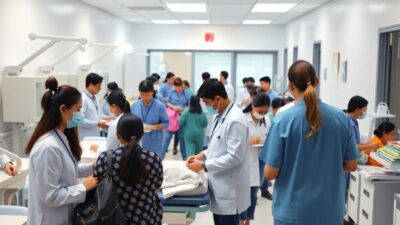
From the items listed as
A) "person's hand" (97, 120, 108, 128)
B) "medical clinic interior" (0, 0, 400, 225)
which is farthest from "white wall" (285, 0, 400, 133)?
"person's hand" (97, 120, 108, 128)

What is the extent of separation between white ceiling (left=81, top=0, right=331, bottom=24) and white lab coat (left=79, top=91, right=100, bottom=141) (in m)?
2.72

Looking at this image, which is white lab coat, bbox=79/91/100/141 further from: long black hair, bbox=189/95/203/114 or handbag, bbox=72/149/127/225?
handbag, bbox=72/149/127/225

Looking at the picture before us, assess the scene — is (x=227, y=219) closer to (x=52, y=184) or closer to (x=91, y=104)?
(x=52, y=184)

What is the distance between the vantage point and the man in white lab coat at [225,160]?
108 inches

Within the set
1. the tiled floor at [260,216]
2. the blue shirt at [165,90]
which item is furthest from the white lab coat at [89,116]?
the blue shirt at [165,90]

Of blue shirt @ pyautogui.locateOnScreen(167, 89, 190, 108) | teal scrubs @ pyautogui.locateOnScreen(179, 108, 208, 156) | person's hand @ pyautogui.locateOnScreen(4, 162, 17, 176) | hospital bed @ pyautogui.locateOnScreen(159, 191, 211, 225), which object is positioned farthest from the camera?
blue shirt @ pyautogui.locateOnScreen(167, 89, 190, 108)

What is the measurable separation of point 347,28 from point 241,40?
5.51 meters

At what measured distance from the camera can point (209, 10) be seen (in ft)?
27.1

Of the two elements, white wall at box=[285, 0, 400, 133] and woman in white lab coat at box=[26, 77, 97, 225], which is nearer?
woman in white lab coat at box=[26, 77, 97, 225]

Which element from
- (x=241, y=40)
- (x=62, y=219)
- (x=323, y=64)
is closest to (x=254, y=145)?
(x=62, y=219)

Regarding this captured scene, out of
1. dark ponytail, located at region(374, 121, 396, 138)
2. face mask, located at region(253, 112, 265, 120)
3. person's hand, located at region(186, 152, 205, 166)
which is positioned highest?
face mask, located at region(253, 112, 265, 120)

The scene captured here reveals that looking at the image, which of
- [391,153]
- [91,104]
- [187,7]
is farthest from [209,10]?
[391,153]

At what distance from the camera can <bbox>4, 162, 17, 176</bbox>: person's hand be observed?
123 inches

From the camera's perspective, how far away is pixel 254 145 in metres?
4.03
